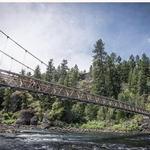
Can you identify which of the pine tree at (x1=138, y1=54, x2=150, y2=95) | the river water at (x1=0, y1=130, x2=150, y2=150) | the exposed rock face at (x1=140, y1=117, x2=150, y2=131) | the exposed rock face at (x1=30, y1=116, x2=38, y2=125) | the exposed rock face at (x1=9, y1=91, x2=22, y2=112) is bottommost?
the river water at (x1=0, y1=130, x2=150, y2=150)

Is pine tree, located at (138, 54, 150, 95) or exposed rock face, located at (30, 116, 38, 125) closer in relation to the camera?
exposed rock face, located at (30, 116, 38, 125)

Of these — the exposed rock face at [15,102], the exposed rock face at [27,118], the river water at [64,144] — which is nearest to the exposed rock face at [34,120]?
the exposed rock face at [27,118]

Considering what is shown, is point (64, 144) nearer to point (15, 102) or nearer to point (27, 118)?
point (27, 118)

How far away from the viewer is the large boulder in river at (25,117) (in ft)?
245

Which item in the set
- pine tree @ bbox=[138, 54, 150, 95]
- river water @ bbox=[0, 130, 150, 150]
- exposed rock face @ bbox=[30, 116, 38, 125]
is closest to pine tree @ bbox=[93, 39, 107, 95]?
pine tree @ bbox=[138, 54, 150, 95]

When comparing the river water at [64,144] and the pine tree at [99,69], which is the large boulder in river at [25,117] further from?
the river water at [64,144]

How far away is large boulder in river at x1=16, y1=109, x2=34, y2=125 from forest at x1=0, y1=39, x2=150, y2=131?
1.88 m

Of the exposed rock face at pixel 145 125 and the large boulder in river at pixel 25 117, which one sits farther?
the large boulder in river at pixel 25 117

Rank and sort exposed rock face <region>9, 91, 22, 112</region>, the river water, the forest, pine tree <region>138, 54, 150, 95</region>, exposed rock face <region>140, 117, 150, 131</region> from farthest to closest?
pine tree <region>138, 54, 150, 95</region>
exposed rock face <region>9, 91, 22, 112</region>
the forest
exposed rock face <region>140, 117, 150, 131</region>
the river water

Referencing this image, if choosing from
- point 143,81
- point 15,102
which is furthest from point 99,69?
point 15,102

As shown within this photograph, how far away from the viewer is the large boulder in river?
245ft

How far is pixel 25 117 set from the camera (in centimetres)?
7619

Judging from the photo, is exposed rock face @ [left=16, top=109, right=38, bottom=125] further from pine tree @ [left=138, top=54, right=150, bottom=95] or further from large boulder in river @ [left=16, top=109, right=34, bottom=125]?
pine tree @ [left=138, top=54, right=150, bottom=95]

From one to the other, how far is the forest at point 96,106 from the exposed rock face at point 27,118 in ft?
5.61
